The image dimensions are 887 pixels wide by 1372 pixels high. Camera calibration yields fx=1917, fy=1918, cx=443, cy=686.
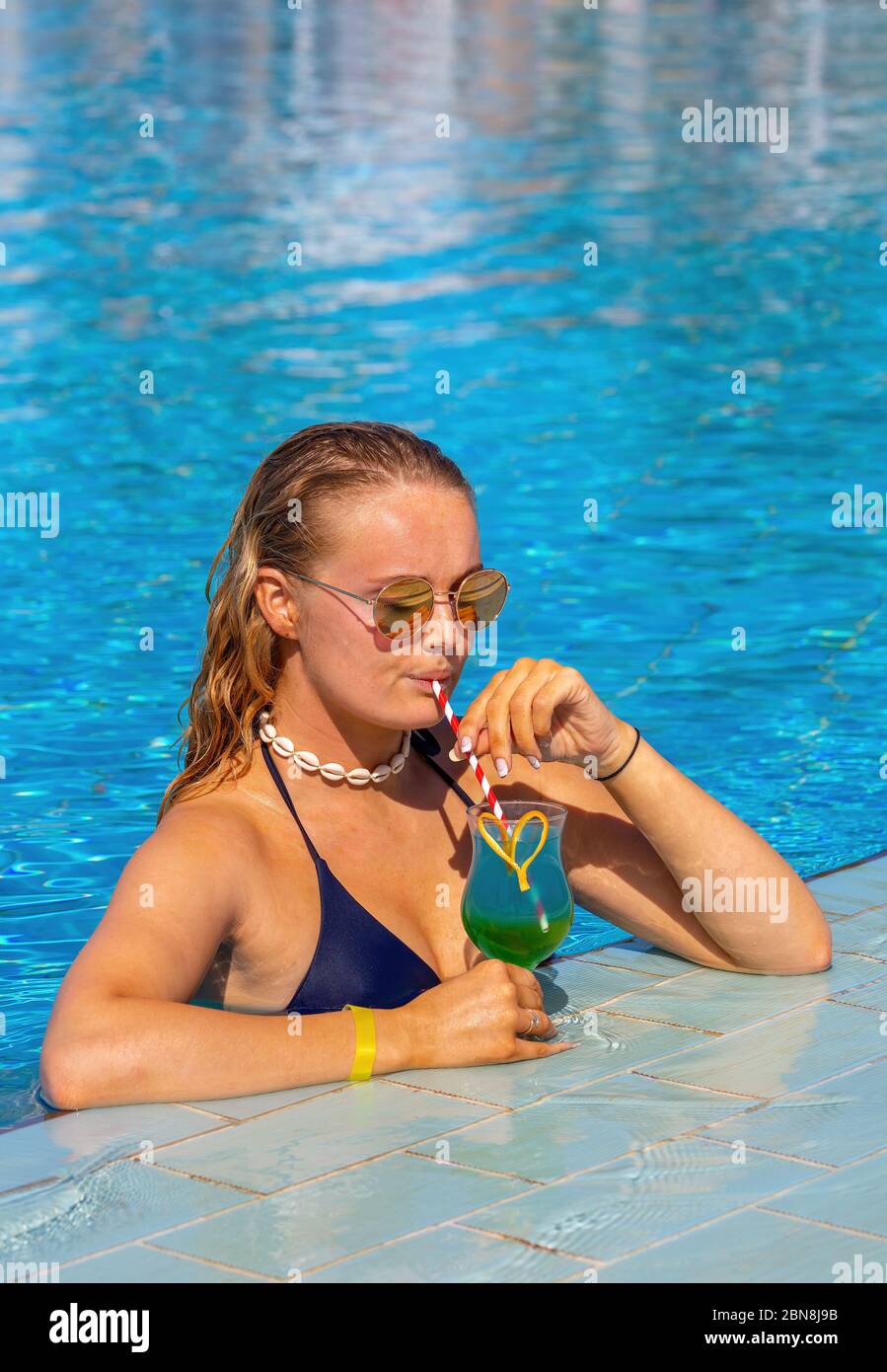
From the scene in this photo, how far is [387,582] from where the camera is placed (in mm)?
3057

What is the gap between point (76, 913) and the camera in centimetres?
496

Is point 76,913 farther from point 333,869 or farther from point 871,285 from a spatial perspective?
point 871,285

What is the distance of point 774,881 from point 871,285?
9.76 metres

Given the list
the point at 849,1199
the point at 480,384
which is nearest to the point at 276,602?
the point at 849,1199

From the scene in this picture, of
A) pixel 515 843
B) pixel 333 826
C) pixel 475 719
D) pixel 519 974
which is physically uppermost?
pixel 475 719

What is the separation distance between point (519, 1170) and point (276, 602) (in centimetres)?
101

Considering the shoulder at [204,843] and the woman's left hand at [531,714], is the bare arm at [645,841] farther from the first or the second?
the shoulder at [204,843]

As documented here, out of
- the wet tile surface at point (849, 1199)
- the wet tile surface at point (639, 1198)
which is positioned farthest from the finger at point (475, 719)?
the wet tile surface at point (849, 1199)

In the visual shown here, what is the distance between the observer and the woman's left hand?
3053 mm

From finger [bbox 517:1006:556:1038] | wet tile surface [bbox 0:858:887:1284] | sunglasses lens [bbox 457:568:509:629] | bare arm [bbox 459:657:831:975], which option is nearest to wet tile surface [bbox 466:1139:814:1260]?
wet tile surface [bbox 0:858:887:1284]

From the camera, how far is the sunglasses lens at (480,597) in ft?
9.97

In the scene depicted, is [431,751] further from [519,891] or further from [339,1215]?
[339,1215]
